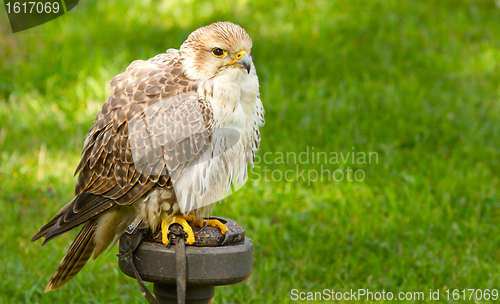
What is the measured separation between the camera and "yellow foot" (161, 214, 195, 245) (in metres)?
2.78

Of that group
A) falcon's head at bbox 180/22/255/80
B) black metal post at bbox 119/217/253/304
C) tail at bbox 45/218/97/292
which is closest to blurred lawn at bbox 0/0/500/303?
tail at bbox 45/218/97/292

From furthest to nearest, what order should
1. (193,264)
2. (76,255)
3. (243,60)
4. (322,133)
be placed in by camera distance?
(322,133)
(76,255)
(243,60)
(193,264)

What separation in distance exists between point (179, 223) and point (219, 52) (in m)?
0.91

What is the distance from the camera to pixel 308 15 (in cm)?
729

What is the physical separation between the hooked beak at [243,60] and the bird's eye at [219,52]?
0.06 meters

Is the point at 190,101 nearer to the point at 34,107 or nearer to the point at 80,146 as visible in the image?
the point at 80,146

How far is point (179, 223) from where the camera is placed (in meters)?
2.87

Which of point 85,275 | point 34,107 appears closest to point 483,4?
point 34,107

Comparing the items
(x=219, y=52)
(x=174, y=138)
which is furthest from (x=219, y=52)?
(x=174, y=138)

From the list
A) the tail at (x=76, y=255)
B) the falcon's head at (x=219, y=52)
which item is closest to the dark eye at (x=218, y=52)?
the falcon's head at (x=219, y=52)

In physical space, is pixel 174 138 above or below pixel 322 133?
above

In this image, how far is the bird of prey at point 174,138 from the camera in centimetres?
280

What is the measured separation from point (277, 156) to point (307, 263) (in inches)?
53.8

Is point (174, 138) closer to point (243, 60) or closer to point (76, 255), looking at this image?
point (243, 60)
